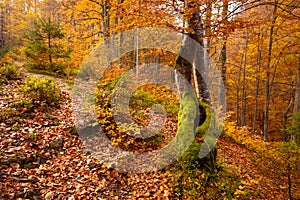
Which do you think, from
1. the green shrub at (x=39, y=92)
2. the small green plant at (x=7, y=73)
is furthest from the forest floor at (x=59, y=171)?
the small green plant at (x=7, y=73)

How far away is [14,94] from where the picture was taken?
6570 millimetres

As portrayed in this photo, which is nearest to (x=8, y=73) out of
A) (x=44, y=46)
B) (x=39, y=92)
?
(x=44, y=46)

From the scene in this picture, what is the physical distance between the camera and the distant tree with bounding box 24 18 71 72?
990cm

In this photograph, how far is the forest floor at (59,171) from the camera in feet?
12.6

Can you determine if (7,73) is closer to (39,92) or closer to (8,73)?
(8,73)

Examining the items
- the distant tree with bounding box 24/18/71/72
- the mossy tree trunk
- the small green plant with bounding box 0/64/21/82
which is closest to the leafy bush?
the small green plant with bounding box 0/64/21/82

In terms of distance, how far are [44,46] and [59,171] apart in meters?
7.65

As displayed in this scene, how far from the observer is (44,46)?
9891 mm

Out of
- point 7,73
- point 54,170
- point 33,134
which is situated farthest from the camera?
point 7,73

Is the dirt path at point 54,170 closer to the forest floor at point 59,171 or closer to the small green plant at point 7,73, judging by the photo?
the forest floor at point 59,171

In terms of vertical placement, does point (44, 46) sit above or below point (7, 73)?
above

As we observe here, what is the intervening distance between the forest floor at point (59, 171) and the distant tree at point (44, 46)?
4750mm

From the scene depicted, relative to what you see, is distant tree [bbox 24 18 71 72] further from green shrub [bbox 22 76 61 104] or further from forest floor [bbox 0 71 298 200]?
forest floor [bbox 0 71 298 200]

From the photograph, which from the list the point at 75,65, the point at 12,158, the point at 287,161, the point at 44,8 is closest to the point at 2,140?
the point at 12,158
